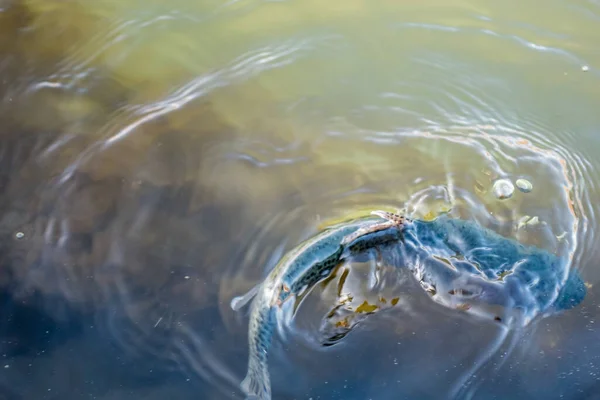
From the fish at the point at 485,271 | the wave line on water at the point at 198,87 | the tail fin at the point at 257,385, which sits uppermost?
the wave line on water at the point at 198,87

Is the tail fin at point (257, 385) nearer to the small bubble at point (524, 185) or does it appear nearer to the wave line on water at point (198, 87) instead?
the wave line on water at point (198, 87)

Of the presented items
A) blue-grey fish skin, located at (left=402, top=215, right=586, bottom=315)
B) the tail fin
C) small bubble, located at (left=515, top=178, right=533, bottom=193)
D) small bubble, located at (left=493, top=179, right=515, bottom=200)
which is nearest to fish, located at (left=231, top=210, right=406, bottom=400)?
the tail fin

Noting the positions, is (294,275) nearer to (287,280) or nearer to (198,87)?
(287,280)

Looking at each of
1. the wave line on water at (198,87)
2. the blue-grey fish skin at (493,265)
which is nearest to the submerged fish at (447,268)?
the blue-grey fish skin at (493,265)

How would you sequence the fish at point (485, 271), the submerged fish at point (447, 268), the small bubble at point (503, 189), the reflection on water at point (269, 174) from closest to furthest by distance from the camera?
the reflection on water at point (269, 174), the submerged fish at point (447, 268), the fish at point (485, 271), the small bubble at point (503, 189)

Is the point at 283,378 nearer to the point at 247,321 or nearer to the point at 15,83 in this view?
the point at 247,321

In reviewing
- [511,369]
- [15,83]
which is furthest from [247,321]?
[15,83]

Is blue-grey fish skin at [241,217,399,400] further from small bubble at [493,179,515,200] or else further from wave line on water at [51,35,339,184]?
wave line on water at [51,35,339,184]
